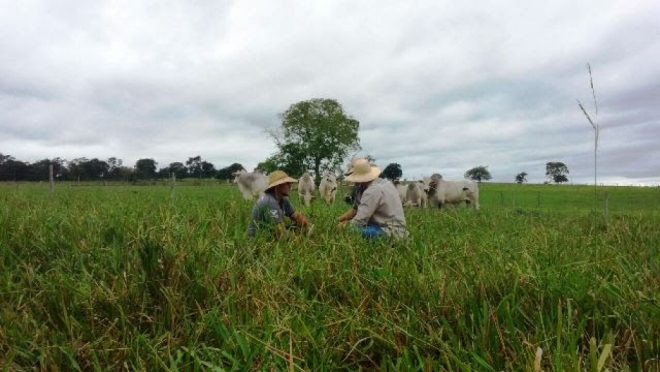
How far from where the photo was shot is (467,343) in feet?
7.23

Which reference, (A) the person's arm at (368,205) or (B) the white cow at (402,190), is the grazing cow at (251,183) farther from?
(A) the person's arm at (368,205)

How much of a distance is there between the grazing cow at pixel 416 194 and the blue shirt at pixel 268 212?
1393cm

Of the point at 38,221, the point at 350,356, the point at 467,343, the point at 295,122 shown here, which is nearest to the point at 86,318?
the point at 350,356

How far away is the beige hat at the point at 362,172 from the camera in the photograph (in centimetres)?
655

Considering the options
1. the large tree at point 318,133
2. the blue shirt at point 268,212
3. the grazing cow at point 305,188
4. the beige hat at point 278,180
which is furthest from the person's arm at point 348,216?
the large tree at point 318,133

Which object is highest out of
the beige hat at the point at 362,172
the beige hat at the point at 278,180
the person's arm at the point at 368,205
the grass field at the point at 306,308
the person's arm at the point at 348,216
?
the beige hat at the point at 362,172

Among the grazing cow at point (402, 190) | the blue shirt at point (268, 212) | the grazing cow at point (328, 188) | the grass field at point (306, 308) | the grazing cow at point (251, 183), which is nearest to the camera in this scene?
the grass field at point (306, 308)

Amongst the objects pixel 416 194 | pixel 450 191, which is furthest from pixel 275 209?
pixel 450 191

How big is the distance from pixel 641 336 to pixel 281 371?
1572mm

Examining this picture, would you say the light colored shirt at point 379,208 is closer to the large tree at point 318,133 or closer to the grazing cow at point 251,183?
the grazing cow at point 251,183

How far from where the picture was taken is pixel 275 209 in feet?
19.5

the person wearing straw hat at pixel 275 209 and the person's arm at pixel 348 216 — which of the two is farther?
the person's arm at pixel 348 216

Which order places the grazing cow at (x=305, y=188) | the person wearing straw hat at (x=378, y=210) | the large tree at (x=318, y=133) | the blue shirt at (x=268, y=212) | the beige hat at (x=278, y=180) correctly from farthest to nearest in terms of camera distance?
the large tree at (x=318, y=133) → the grazing cow at (x=305, y=188) → the beige hat at (x=278, y=180) → the person wearing straw hat at (x=378, y=210) → the blue shirt at (x=268, y=212)

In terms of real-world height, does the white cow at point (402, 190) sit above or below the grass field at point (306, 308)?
above
